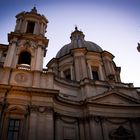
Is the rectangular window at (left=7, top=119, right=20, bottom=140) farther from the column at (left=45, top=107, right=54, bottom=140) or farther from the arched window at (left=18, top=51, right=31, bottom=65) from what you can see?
the arched window at (left=18, top=51, right=31, bottom=65)

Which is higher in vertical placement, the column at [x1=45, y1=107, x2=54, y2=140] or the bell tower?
the bell tower

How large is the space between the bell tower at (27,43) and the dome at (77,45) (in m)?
5.24

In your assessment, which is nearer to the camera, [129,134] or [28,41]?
[129,134]

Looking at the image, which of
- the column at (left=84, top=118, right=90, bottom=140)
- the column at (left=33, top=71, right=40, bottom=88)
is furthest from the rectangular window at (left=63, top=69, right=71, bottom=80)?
the column at (left=84, top=118, right=90, bottom=140)

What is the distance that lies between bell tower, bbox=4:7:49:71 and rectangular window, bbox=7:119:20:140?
466 centimetres

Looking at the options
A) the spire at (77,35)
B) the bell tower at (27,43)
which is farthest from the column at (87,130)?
the spire at (77,35)

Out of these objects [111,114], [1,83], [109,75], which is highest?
[109,75]

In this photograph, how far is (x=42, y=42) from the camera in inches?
762

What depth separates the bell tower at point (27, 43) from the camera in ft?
57.7

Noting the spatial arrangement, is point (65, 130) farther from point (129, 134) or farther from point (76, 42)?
point (76, 42)

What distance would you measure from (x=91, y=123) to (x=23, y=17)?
1272cm

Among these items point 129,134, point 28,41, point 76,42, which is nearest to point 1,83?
point 28,41

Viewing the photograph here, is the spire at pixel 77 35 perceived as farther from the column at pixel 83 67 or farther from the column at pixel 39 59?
the column at pixel 39 59

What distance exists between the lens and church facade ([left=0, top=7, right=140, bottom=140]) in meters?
14.0
